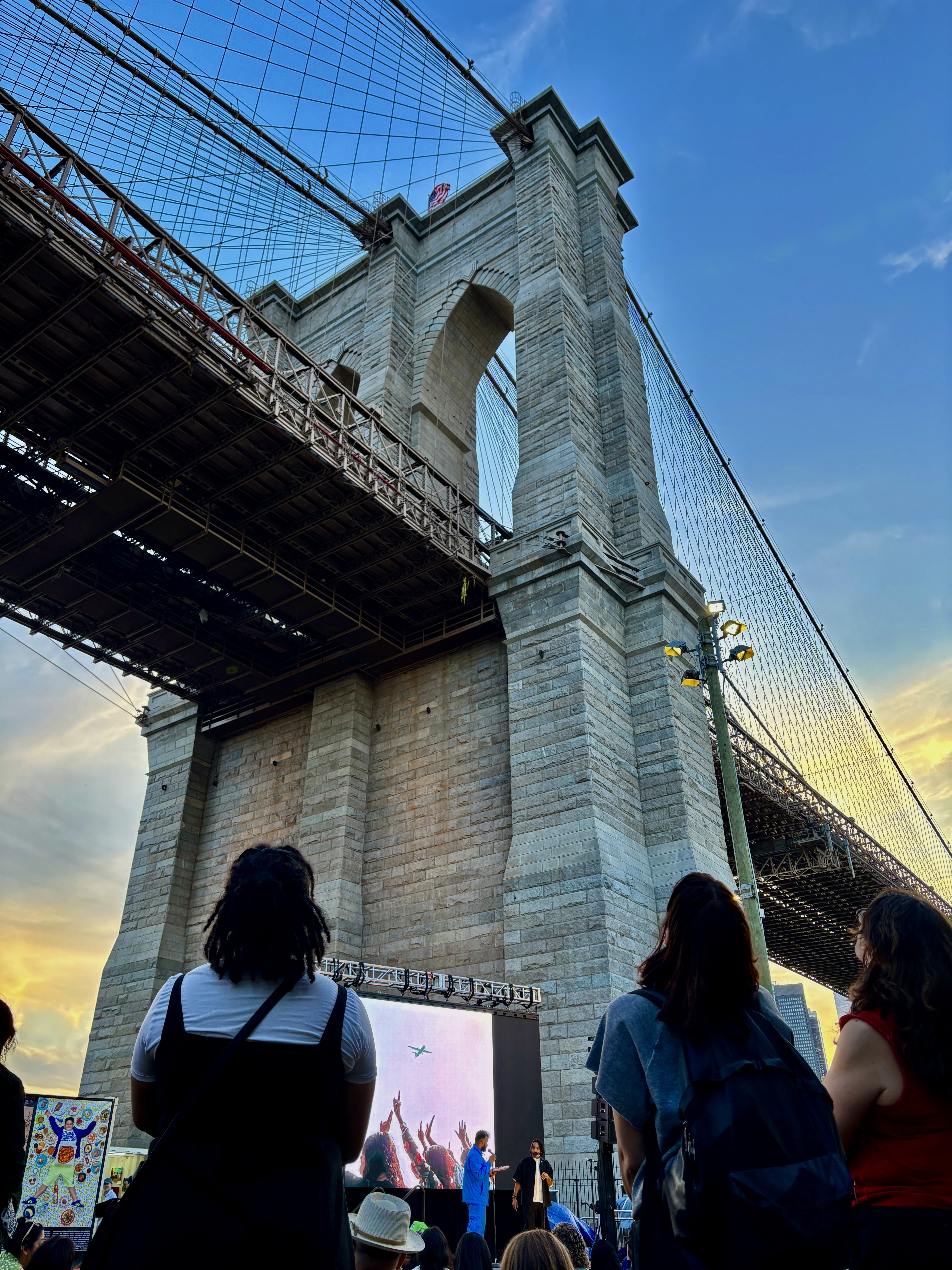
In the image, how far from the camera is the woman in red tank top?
6.93 feet

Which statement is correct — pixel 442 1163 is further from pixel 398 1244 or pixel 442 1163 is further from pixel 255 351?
pixel 255 351

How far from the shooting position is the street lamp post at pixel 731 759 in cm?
934

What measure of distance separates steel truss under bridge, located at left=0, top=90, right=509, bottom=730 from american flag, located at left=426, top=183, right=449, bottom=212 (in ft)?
35.4

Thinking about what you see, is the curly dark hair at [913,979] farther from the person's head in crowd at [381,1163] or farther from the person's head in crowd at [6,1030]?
the person's head in crowd at [381,1163]

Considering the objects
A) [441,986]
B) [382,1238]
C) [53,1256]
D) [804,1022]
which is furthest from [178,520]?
[804,1022]

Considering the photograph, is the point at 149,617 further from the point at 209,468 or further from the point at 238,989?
the point at 238,989

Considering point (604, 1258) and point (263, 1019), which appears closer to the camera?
point (263, 1019)

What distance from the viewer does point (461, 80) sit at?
85.6 feet

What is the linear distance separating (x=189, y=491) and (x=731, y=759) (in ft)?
35.6

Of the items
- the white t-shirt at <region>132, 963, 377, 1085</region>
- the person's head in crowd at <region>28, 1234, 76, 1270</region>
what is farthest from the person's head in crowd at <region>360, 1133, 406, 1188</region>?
the white t-shirt at <region>132, 963, 377, 1085</region>

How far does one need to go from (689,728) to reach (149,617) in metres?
11.2

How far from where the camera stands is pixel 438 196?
27.3m

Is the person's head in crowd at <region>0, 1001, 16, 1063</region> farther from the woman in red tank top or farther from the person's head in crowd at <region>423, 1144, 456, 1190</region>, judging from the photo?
the person's head in crowd at <region>423, 1144, 456, 1190</region>

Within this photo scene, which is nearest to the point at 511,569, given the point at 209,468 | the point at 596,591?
the point at 596,591
